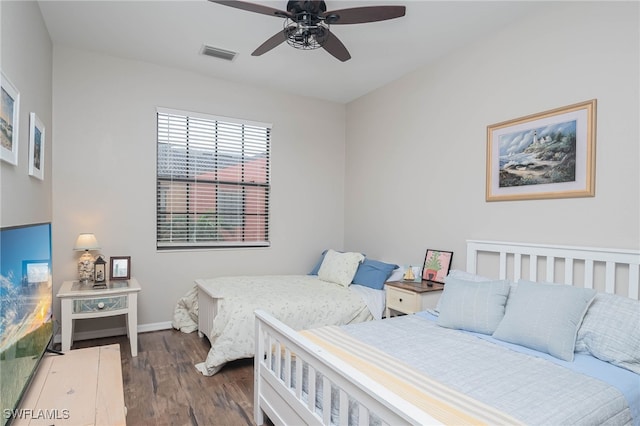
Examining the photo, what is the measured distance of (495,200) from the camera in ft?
9.71

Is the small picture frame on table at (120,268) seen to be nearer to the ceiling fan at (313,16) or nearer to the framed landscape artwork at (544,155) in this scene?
the ceiling fan at (313,16)

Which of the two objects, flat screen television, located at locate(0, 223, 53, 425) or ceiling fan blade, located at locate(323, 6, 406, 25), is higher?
ceiling fan blade, located at locate(323, 6, 406, 25)

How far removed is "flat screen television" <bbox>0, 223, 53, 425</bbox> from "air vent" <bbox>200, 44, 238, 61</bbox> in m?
2.23

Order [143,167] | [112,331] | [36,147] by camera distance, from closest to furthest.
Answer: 1. [36,147]
2. [112,331]
3. [143,167]

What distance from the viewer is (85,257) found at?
11.2 ft

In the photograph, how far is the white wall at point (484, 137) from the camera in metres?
2.25

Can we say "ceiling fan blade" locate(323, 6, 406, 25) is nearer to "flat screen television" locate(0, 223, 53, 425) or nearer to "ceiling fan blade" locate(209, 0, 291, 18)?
"ceiling fan blade" locate(209, 0, 291, 18)

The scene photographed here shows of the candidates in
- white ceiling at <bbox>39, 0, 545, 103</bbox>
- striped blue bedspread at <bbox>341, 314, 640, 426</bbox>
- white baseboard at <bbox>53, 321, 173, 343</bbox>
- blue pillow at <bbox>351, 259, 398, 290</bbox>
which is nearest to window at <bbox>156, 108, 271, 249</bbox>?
white ceiling at <bbox>39, 0, 545, 103</bbox>

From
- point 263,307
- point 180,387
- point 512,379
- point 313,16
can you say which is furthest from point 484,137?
point 180,387

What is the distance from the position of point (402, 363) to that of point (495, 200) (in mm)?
1772

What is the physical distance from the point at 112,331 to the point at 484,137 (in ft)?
12.8

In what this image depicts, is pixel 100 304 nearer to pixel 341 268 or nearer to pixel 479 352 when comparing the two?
pixel 341 268

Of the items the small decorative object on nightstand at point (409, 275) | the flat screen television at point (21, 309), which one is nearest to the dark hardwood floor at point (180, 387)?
the flat screen television at point (21, 309)

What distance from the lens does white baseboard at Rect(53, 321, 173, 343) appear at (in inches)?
137
